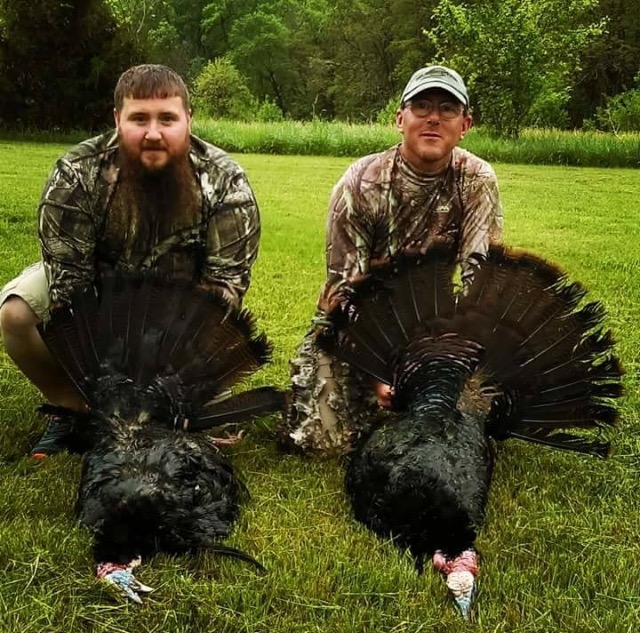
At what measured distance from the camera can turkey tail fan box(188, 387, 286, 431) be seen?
2.85 meters

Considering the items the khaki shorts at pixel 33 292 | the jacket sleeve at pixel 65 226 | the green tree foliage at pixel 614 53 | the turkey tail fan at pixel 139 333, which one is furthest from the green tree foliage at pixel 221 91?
the turkey tail fan at pixel 139 333

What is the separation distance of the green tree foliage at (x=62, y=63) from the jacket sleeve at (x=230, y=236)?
1742 cm

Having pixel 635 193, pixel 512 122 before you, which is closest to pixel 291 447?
pixel 635 193

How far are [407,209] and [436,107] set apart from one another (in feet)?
1.43

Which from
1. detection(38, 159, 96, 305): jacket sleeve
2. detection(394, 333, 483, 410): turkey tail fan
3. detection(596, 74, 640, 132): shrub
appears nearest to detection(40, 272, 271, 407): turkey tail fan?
detection(38, 159, 96, 305): jacket sleeve

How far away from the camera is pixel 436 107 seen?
3.31 meters

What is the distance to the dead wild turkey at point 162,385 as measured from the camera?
2520 mm

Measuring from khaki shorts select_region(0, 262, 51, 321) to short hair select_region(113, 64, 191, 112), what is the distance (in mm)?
784

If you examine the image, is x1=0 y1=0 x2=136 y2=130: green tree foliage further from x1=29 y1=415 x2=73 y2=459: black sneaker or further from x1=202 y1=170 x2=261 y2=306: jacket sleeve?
x1=29 y1=415 x2=73 y2=459: black sneaker

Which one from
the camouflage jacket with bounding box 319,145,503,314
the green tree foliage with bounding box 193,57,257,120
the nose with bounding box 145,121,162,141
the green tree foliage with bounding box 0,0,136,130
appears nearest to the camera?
the nose with bounding box 145,121,162,141

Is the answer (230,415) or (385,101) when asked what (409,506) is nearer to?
(230,415)

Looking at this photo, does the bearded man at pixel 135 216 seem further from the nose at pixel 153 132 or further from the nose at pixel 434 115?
the nose at pixel 434 115

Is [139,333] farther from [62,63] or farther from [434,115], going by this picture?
[62,63]

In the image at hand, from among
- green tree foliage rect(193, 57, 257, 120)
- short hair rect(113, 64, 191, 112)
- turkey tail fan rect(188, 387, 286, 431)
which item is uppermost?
short hair rect(113, 64, 191, 112)
